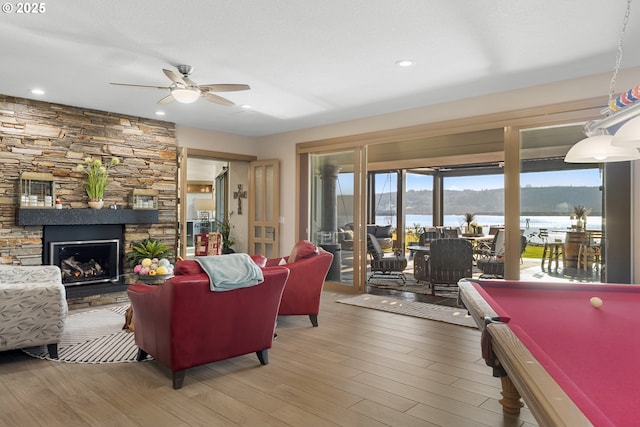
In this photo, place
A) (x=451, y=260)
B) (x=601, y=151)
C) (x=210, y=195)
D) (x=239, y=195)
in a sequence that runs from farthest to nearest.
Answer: (x=210, y=195)
(x=239, y=195)
(x=451, y=260)
(x=601, y=151)

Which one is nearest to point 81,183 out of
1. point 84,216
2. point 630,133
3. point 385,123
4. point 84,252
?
point 84,216

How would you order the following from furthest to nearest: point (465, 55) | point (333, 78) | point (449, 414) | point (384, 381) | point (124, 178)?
point (124, 178) < point (333, 78) < point (465, 55) < point (384, 381) < point (449, 414)

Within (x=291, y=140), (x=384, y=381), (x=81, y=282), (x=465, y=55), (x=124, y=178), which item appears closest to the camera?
(x=384, y=381)

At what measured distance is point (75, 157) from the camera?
569 centimetres

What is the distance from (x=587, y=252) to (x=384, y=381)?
3019mm

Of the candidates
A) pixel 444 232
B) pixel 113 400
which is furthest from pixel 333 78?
pixel 444 232

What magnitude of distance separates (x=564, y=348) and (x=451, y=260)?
4.75 metres

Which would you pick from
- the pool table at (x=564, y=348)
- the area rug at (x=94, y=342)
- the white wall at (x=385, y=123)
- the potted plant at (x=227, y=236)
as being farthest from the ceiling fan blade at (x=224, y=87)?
the potted plant at (x=227, y=236)

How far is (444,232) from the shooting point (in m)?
10.5

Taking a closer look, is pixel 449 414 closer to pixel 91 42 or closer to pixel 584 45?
pixel 584 45

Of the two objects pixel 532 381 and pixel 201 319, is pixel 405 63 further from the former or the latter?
pixel 532 381

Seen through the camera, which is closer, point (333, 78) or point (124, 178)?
point (333, 78)

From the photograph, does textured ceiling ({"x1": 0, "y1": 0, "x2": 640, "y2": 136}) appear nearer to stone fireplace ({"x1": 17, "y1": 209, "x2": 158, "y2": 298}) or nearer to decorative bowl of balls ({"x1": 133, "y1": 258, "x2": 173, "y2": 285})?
stone fireplace ({"x1": 17, "y1": 209, "x2": 158, "y2": 298})

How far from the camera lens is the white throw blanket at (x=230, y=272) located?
2949 mm
